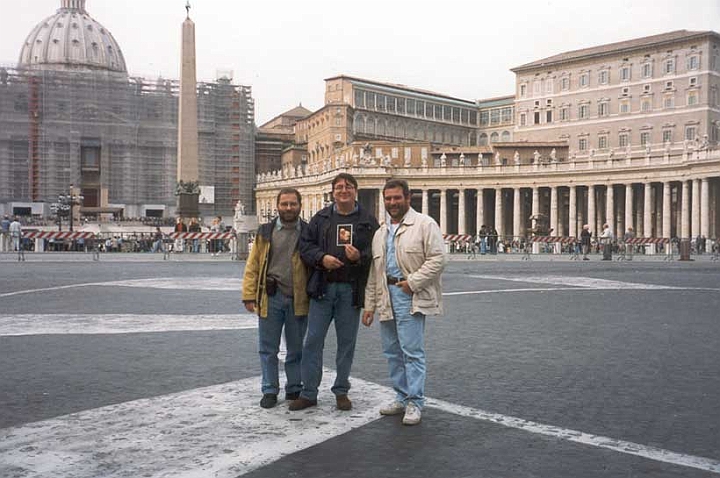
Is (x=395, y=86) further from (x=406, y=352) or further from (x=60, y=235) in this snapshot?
(x=406, y=352)

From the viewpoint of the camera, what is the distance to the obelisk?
40.1 metres

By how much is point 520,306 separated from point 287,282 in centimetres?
866

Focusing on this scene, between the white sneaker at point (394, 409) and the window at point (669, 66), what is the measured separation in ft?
243

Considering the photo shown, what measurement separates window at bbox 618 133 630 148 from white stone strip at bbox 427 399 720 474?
7365 cm

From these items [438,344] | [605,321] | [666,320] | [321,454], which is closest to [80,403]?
[321,454]

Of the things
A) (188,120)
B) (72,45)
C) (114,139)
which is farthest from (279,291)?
(72,45)

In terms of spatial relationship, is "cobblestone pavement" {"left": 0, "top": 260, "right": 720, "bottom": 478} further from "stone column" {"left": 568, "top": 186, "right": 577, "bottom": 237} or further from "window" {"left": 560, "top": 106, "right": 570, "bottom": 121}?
"window" {"left": 560, "top": 106, "right": 570, "bottom": 121}

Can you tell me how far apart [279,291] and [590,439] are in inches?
104

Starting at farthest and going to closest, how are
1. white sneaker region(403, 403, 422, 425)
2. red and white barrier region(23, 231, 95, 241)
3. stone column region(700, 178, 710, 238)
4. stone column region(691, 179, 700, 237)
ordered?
stone column region(691, 179, 700, 237) → stone column region(700, 178, 710, 238) → red and white barrier region(23, 231, 95, 241) → white sneaker region(403, 403, 422, 425)

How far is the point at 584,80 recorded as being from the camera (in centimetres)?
8000

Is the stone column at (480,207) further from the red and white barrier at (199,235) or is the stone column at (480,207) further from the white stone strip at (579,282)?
the white stone strip at (579,282)

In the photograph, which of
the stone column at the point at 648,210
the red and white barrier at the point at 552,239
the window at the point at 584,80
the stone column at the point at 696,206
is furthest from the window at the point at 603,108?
the red and white barrier at the point at 552,239

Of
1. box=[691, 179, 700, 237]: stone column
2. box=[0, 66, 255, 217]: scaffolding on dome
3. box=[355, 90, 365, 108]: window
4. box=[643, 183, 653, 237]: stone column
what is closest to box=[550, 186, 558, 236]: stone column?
box=[643, 183, 653, 237]: stone column

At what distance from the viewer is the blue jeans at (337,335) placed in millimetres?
6379
